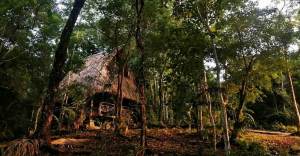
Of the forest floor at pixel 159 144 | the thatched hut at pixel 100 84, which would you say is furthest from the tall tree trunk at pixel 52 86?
the thatched hut at pixel 100 84

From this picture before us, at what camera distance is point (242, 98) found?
1795 centimetres

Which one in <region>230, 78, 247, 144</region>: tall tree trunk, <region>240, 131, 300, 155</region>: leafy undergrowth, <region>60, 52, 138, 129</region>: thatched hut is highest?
<region>60, 52, 138, 129</region>: thatched hut

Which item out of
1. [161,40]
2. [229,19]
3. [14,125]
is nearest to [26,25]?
[14,125]

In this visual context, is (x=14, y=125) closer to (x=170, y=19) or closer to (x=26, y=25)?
(x=26, y=25)

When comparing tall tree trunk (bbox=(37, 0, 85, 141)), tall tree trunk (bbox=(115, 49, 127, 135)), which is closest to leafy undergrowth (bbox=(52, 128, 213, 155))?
tall tree trunk (bbox=(115, 49, 127, 135))

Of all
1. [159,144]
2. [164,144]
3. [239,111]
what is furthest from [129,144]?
[239,111]

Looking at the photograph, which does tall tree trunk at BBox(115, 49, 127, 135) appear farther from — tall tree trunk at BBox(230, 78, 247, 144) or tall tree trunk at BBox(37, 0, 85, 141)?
tall tree trunk at BBox(37, 0, 85, 141)

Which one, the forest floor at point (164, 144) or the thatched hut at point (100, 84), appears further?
the thatched hut at point (100, 84)

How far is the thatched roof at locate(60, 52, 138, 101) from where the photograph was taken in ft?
85.1

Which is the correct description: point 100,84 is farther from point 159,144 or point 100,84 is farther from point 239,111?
point 239,111

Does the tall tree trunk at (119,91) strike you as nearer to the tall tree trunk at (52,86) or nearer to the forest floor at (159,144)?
the forest floor at (159,144)

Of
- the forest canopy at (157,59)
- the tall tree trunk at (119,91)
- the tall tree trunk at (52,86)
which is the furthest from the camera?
the tall tree trunk at (119,91)

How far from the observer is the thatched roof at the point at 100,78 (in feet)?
85.1

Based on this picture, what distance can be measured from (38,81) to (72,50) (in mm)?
3330
